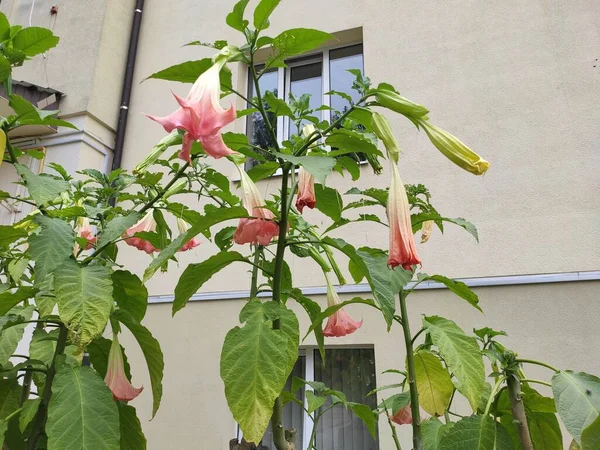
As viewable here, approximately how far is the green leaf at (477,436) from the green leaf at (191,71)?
983 mm

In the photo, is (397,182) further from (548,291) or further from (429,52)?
(429,52)

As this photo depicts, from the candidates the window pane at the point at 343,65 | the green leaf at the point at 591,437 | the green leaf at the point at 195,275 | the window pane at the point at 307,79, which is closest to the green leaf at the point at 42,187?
the green leaf at the point at 195,275

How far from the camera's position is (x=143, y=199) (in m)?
1.46

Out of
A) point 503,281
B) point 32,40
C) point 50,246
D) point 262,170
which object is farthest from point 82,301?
point 503,281

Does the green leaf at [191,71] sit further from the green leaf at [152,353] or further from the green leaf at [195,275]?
the green leaf at [152,353]

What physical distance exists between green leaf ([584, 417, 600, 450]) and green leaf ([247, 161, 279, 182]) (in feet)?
2.99

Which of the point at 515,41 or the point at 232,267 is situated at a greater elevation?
the point at 515,41

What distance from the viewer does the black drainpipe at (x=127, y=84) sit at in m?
4.80

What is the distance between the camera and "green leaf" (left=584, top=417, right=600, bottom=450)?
2.79 ft

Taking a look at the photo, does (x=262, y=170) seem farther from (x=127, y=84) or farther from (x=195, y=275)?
(x=127, y=84)

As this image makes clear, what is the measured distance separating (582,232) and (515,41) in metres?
1.58

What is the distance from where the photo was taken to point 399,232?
102 cm

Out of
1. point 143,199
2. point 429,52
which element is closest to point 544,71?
point 429,52

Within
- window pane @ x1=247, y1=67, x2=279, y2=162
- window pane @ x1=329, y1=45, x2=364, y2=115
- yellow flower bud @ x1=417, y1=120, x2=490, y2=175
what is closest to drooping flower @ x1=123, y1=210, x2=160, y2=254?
yellow flower bud @ x1=417, y1=120, x2=490, y2=175
